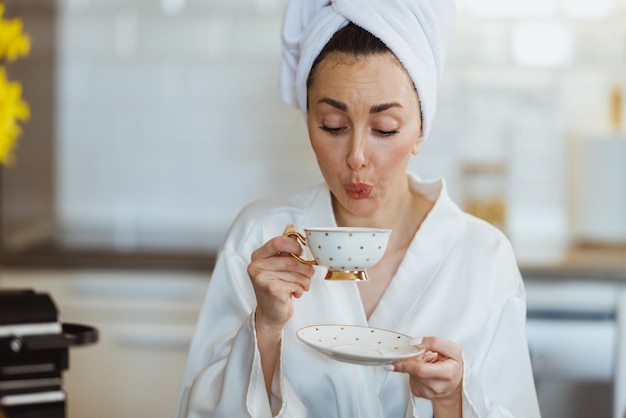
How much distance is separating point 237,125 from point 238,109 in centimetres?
6

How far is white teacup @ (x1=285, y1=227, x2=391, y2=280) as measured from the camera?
159cm

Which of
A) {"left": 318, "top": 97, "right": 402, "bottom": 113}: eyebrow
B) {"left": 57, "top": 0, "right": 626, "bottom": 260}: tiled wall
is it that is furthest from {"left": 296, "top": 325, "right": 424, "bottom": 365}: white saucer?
{"left": 57, "top": 0, "right": 626, "bottom": 260}: tiled wall

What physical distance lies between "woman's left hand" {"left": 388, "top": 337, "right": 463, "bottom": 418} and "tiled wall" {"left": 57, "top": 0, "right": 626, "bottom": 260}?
2.03m

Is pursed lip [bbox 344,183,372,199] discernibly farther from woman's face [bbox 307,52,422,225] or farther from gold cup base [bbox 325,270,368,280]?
gold cup base [bbox 325,270,368,280]

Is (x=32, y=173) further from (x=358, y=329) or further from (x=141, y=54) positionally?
(x=358, y=329)

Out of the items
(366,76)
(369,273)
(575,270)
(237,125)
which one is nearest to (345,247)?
(366,76)

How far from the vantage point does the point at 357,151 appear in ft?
6.13

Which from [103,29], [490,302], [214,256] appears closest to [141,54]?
[103,29]

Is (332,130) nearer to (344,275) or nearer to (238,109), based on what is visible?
(344,275)

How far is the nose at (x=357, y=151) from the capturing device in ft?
6.14

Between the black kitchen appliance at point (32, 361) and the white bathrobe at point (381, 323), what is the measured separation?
1.39 feet

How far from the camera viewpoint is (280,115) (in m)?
3.73

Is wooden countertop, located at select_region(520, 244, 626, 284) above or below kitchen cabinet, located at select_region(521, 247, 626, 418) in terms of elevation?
above

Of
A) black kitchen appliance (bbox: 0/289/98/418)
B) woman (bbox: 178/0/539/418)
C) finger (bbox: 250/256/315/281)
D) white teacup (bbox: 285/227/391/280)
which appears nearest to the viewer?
black kitchen appliance (bbox: 0/289/98/418)
